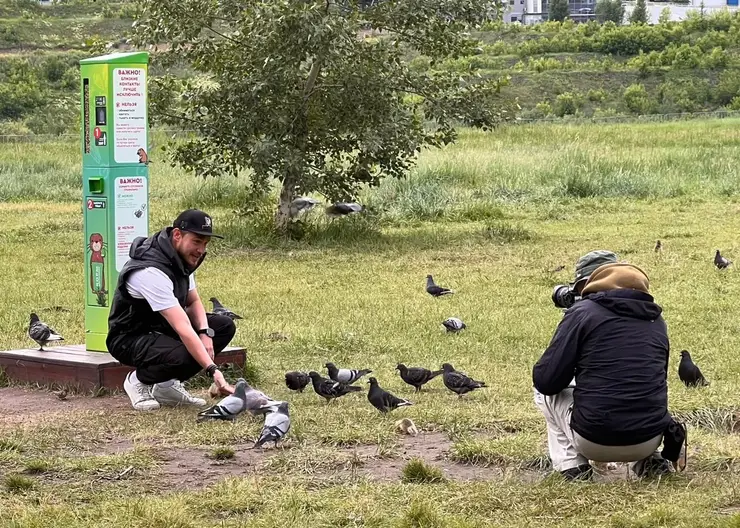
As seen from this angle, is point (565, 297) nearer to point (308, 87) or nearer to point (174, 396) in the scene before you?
point (174, 396)

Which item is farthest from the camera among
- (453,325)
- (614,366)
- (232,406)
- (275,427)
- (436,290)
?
(436,290)

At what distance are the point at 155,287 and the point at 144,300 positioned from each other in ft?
0.71

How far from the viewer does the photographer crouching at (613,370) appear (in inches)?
210

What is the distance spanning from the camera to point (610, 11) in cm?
9156

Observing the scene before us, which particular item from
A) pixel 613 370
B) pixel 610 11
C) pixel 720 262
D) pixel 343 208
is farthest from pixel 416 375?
pixel 610 11

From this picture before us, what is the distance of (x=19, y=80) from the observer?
55.7 metres

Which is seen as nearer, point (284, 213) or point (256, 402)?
point (256, 402)

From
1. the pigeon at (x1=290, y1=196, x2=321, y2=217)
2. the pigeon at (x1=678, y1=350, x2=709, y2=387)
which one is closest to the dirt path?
the pigeon at (x1=678, y1=350, x2=709, y2=387)

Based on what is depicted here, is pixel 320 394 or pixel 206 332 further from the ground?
pixel 206 332

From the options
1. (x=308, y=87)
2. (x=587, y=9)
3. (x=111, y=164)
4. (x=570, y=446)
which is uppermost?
(x=587, y=9)

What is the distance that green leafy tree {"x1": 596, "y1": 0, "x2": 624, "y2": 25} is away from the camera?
9100cm

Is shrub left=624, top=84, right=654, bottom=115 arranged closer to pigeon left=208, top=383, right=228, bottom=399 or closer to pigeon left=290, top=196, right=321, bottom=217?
pigeon left=290, top=196, right=321, bottom=217

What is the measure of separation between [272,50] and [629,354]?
436 inches

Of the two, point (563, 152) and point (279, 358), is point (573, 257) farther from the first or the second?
point (563, 152)
